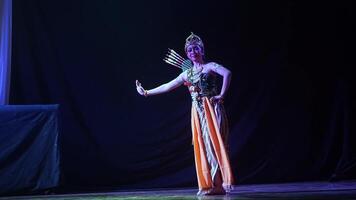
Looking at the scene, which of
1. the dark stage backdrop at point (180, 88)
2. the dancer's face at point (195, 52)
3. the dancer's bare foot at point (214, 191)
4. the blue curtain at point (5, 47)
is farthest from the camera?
the dark stage backdrop at point (180, 88)

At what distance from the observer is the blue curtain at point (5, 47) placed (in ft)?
18.9

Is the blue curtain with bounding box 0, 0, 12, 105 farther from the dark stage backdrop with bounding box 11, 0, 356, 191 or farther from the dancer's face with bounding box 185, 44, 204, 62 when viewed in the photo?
the dancer's face with bounding box 185, 44, 204, 62

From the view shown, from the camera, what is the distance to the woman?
4.66 meters

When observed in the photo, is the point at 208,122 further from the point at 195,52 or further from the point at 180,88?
the point at 180,88

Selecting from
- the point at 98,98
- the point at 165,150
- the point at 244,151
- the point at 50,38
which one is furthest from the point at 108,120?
the point at 244,151

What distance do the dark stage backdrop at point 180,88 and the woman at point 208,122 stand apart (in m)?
1.39

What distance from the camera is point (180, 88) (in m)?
6.29

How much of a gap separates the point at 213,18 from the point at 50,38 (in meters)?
1.93

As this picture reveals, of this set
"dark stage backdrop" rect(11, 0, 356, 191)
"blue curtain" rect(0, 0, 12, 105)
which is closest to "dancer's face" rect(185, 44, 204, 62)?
"dark stage backdrop" rect(11, 0, 356, 191)

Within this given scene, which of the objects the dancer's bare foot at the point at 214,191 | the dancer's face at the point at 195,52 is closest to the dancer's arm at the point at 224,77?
the dancer's face at the point at 195,52

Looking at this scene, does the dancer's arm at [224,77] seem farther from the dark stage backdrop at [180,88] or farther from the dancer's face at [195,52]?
the dark stage backdrop at [180,88]

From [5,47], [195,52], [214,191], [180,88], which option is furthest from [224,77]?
[5,47]

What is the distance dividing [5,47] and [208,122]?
256 centimetres

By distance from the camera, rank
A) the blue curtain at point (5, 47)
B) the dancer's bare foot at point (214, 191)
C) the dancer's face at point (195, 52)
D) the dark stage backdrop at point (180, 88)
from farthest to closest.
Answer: the dark stage backdrop at point (180, 88) < the blue curtain at point (5, 47) < the dancer's face at point (195, 52) < the dancer's bare foot at point (214, 191)
